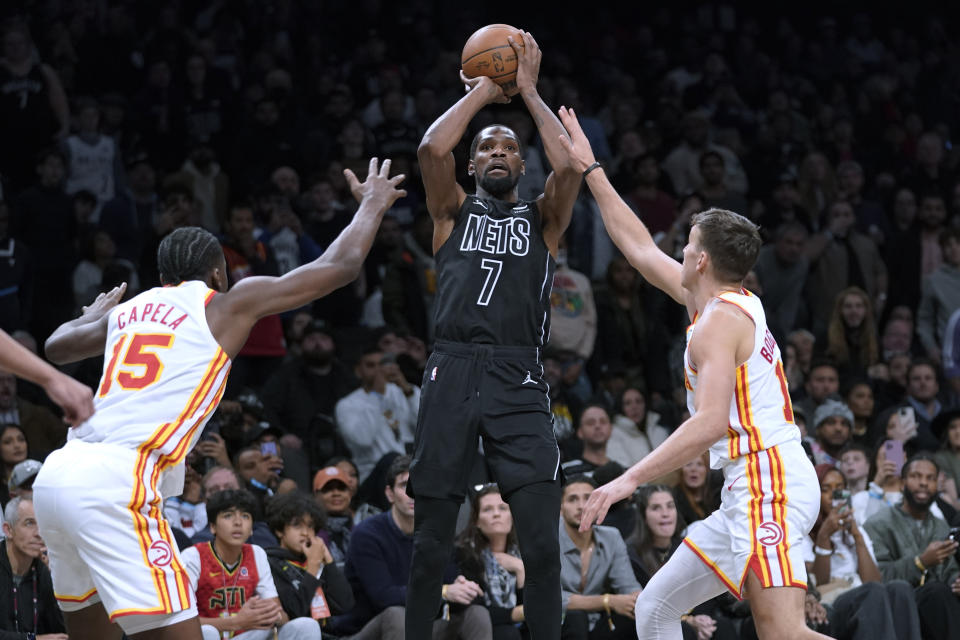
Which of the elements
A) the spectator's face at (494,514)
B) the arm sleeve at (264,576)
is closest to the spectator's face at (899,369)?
the spectator's face at (494,514)

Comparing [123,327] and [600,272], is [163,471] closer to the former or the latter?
[123,327]

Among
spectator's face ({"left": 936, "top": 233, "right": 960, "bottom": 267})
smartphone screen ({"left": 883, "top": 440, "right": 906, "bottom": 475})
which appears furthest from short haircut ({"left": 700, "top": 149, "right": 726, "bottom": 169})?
smartphone screen ({"left": 883, "top": 440, "right": 906, "bottom": 475})

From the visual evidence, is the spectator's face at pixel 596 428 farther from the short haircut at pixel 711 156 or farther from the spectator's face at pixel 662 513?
the short haircut at pixel 711 156

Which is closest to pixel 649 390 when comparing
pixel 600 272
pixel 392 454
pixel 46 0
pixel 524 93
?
pixel 600 272

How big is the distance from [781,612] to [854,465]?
218 inches

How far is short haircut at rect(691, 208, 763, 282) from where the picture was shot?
5574 millimetres

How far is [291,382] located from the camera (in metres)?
11.1

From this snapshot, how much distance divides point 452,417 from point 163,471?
4.33ft

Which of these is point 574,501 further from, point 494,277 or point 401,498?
point 494,277

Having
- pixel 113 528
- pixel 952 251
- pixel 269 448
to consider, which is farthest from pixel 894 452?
pixel 113 528

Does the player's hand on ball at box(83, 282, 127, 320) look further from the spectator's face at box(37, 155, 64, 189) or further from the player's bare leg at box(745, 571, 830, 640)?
the spectator's face at box(37, 155, 64, 189)

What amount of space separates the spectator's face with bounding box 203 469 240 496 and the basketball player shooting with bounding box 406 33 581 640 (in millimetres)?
3002

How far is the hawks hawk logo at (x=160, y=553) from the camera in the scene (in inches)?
202

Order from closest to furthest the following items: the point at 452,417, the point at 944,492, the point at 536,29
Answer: the point at 452,417
the point at 944,492
the point at 536,29
